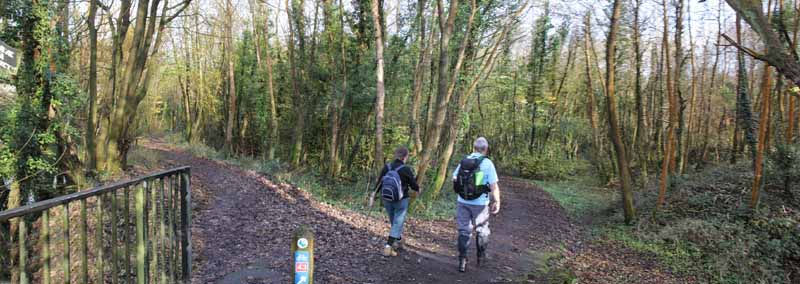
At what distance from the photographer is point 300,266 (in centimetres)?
404

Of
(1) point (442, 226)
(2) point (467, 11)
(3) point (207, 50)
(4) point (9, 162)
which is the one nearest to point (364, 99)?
(2) point (467, 11)

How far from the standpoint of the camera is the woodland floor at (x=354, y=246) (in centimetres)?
648

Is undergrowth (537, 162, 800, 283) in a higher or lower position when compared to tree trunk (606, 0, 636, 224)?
lower

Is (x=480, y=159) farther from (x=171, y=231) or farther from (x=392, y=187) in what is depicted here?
(x=171, y=231)

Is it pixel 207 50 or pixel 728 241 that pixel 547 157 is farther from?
pixel 207 50

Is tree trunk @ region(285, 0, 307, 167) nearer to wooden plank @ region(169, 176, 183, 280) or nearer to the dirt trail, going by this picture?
the dirt trail

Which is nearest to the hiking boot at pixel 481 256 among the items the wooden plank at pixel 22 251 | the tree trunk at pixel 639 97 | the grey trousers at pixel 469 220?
the grey trousers at pixel 469 220

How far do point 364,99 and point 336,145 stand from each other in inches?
88.8

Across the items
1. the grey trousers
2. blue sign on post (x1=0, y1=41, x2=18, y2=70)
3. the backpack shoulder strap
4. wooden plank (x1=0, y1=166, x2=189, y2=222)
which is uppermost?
blue sign on post (x1=0, y1=41, x2=18, y2=70)

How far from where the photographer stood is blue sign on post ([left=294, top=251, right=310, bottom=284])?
4.02m

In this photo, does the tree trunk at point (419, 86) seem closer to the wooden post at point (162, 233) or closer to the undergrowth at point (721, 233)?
the undergrowth at point (721, 233)

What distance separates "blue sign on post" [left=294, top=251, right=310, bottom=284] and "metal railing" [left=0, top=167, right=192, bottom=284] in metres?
1.24

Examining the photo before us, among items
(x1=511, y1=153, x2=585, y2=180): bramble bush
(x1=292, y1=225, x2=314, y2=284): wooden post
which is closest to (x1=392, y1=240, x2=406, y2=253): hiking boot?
(x1=292, y1=225, x2=314, y2=284): wooden post

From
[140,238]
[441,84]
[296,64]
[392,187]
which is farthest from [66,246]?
[296,64]
